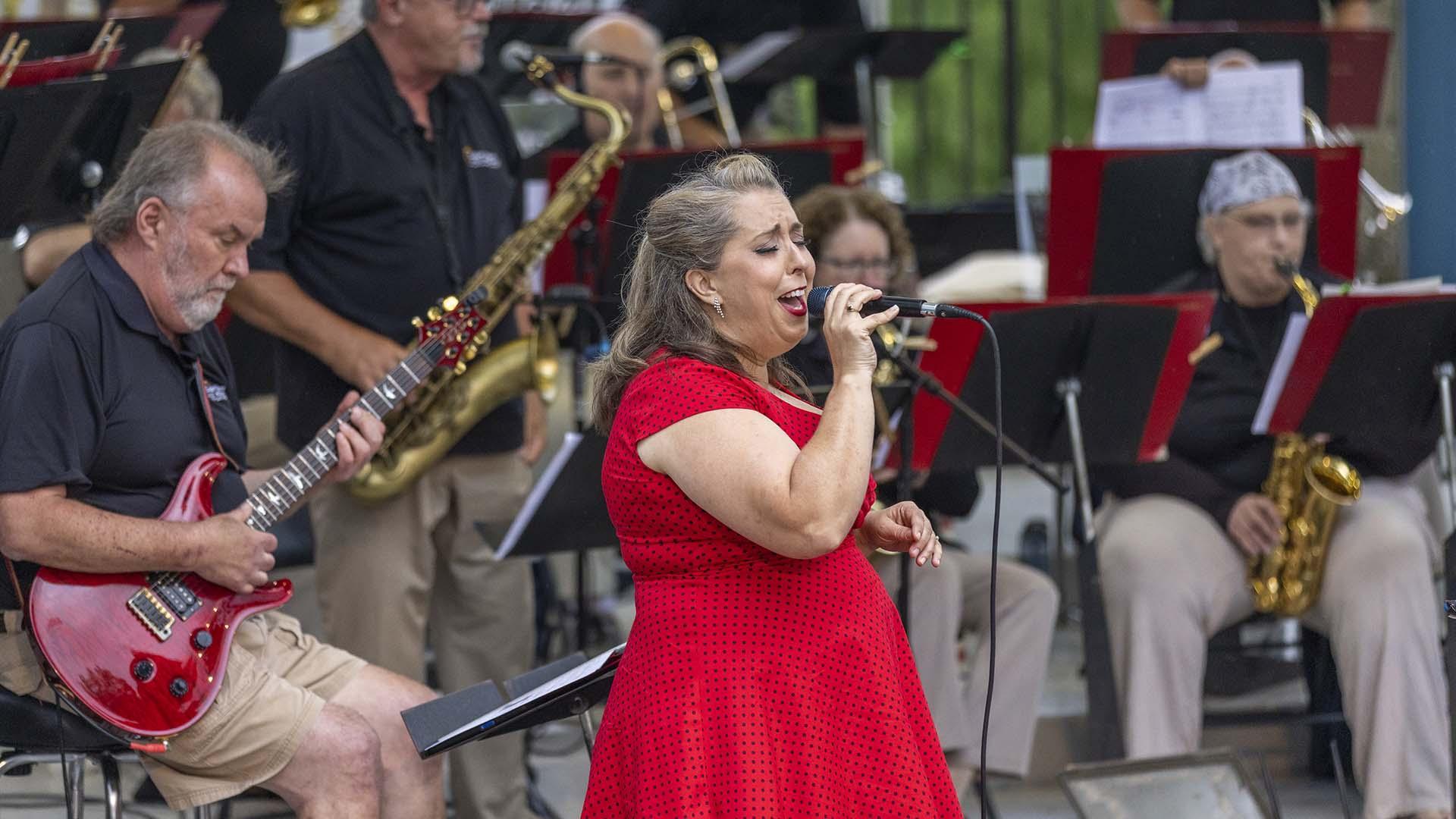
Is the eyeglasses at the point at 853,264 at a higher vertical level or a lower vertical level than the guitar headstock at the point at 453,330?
lower

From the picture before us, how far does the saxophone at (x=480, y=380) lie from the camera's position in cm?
390

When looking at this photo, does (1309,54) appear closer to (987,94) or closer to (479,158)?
(987,94)

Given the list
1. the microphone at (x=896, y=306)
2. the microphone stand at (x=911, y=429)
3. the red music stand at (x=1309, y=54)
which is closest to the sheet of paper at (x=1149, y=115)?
the red music stand at (x=1309, y=54)

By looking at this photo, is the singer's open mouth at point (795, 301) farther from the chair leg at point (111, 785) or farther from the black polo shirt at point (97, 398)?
the chair leg at point (111, 785)

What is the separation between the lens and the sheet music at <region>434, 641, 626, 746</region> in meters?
2.62

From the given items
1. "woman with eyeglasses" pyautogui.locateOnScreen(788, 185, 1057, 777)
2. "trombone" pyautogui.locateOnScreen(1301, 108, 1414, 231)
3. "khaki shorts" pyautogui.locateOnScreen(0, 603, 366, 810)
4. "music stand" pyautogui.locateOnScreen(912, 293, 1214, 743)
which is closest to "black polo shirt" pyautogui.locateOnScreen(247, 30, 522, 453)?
"woman with eyeglasses" pyautogui.locateOnScreen(788, 185, 1057, 777)

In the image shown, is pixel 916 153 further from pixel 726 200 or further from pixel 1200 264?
pixel 726 200

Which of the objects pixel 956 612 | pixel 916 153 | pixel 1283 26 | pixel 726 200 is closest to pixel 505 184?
pixel 956 612

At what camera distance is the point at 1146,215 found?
484 centimetres

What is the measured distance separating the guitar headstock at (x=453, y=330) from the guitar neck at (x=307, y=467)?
0.45 feet

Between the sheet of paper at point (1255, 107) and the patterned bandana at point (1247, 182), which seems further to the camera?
the sheet of paper at point (1255, 107)

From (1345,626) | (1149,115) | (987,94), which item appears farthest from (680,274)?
(987,94)

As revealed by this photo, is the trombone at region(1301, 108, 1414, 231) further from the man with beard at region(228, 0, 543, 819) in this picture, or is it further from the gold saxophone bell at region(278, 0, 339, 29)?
the gold saxophone bell at region(278, 0, 339, 29)

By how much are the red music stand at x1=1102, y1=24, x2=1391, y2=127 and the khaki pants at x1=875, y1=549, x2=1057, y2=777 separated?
2008 millimetres
